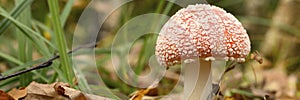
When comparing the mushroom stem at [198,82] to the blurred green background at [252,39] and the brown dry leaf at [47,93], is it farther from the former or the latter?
the blurred green background at [252,39]

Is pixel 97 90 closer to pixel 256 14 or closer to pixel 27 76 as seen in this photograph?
pixel 27 76

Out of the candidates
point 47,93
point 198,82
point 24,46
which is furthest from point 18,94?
point 198,82

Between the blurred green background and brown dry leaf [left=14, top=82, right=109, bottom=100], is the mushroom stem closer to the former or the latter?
brown dry leaf [left=14, top=82, right=109, bottom=100]

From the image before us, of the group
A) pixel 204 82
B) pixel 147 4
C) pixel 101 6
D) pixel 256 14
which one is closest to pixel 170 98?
pixel 204 82

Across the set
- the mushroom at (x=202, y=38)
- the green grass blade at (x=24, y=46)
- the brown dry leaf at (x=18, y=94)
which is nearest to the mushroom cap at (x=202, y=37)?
the mushroom at (x=202, y=38)

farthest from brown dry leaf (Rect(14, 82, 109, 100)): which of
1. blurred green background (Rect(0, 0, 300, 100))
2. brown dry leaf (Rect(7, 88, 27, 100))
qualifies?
blurred green background (Rect(0, 0, 300, 100))

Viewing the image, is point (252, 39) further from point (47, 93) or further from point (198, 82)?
point (47, 93)
